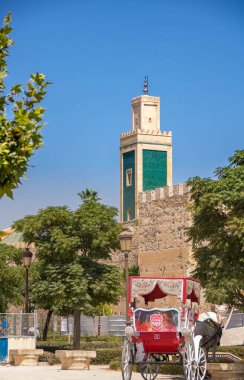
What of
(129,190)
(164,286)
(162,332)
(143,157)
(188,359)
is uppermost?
(143,157)

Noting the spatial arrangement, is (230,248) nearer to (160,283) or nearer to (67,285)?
(67,285)

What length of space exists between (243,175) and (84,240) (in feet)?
20.6

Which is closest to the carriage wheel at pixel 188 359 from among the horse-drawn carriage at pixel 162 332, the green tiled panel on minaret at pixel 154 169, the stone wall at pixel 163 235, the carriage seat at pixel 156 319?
the horse-drawn carriage at pixel 162 332

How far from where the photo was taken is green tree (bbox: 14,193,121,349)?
31578 millimetres

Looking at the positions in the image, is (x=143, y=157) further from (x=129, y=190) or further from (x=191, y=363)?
(x=191, y=363)

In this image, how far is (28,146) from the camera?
34.2 feet

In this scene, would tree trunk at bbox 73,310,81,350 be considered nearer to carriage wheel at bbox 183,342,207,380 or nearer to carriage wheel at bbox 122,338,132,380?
carriage wheel at bbox 122,338,132,380

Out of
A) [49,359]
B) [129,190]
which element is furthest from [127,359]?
[129,190]

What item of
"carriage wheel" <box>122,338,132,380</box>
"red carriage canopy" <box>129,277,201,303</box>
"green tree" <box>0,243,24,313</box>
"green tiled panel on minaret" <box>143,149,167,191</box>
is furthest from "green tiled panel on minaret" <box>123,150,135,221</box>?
"carriage wheel" <box>122,338,132,380</box>

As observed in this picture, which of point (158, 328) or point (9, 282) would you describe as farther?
point (9, 282)

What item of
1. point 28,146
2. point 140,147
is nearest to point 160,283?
point 28,146

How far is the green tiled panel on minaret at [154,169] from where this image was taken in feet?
291

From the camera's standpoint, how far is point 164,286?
1759 cm

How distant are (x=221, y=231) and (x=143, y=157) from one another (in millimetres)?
61055
